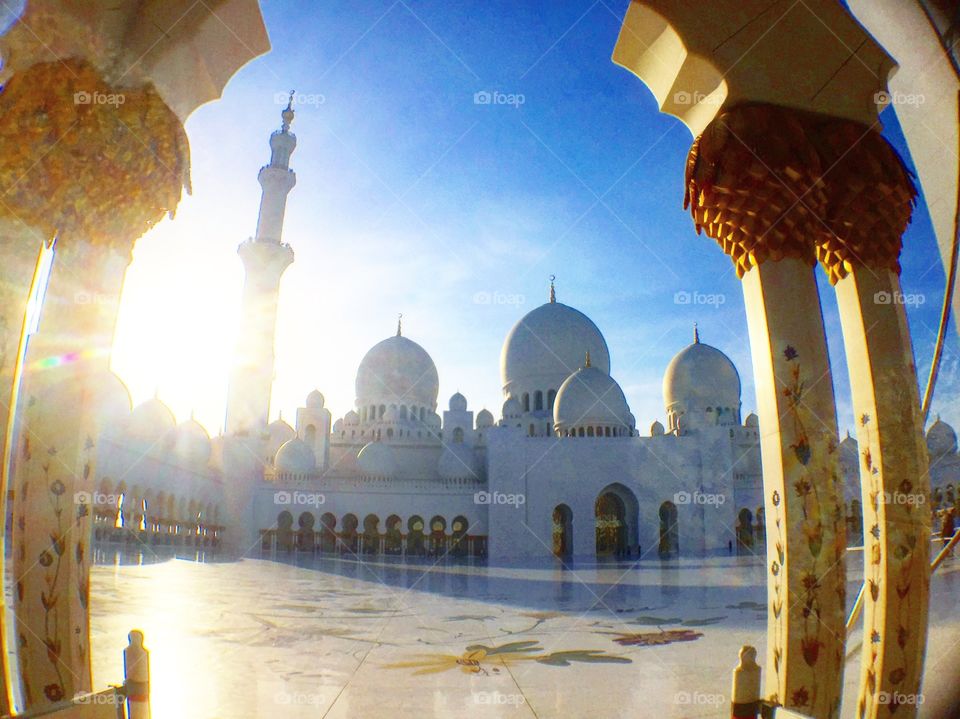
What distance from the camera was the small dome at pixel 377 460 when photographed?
23875 millimetres

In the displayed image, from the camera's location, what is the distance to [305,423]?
92.5 feet

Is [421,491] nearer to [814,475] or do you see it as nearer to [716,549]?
[716,549]

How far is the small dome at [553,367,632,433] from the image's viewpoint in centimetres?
2347

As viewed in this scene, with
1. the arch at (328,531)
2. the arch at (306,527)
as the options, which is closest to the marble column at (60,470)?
the arch at (328,531)
